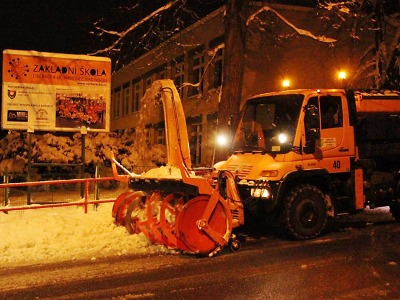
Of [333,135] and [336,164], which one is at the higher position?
[333,135]

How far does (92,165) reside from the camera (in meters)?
19.6

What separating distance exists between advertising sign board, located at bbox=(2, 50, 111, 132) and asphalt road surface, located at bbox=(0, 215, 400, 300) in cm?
683

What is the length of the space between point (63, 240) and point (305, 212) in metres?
4.51

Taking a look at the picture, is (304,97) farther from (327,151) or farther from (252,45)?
(252,45)

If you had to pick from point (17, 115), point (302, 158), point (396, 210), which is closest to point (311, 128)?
point (302, 158)

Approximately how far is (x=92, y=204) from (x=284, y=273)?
7084 millimetres

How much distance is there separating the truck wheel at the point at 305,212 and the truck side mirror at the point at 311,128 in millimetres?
760

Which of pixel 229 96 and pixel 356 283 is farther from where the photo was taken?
pixel 229 96

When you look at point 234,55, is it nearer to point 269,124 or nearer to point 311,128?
point 269,124

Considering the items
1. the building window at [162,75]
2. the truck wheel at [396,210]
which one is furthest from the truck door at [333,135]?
the building window at [162,75]

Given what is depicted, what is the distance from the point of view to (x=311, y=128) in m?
9.49

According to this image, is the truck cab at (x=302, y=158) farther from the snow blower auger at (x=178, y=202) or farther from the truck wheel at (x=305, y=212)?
the snow blower auger at (x=178, y=202)

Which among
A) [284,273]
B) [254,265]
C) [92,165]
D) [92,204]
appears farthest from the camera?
[92,165]

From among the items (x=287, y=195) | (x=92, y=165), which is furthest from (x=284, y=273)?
(x=92, y=165)
